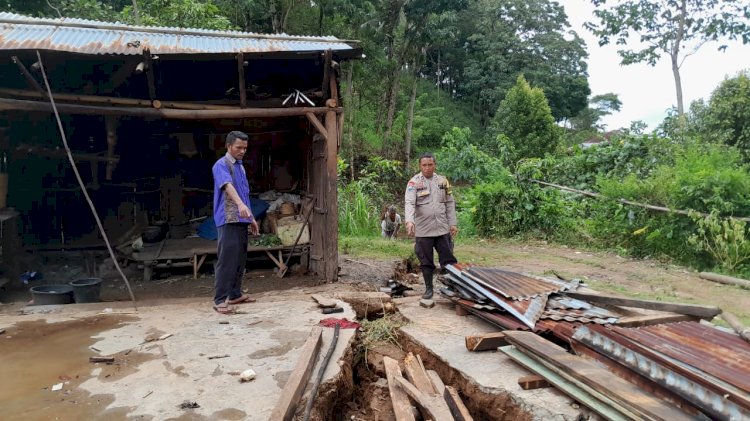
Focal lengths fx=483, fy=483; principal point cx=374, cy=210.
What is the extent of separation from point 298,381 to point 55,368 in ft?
6.31

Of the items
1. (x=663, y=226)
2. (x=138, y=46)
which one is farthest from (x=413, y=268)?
(x=138, y=46)

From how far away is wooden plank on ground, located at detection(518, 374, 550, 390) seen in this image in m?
3.35

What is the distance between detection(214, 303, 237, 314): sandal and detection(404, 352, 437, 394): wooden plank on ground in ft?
6.69

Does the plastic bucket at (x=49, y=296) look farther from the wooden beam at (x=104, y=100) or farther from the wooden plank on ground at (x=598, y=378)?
the wooden plank on ground at (x=598, y=378)

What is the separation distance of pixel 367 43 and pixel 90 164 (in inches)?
605

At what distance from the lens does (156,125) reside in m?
8.55

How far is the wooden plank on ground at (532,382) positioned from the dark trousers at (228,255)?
10.5ft

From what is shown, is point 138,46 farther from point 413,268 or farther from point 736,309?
point 736,309

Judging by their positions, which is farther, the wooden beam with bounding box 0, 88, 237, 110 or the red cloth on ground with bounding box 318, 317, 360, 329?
the wooden beam with bounding box 0, 88, 237, 110

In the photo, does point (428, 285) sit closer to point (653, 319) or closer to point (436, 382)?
point (436, 382)

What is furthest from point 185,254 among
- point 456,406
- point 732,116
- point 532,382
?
point 732,116

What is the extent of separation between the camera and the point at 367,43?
2130cm

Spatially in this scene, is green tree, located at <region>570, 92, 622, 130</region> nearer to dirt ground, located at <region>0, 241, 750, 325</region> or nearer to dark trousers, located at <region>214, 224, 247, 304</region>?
dirt ground, located at <region>0, 241, 750, 325</region>

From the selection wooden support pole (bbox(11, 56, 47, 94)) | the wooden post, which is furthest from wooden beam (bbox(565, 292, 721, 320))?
the wooden post
